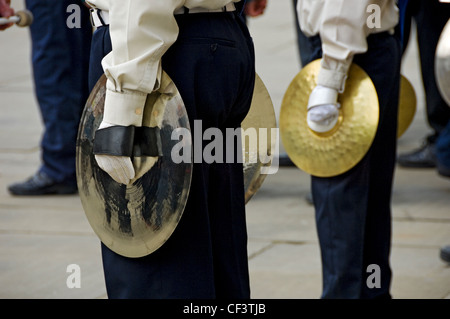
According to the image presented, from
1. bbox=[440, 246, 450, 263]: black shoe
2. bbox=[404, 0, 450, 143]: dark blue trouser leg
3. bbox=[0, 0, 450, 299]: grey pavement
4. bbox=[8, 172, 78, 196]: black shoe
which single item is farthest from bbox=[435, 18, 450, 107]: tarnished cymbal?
bbox=[8, 172, 78, 196]: black shoe

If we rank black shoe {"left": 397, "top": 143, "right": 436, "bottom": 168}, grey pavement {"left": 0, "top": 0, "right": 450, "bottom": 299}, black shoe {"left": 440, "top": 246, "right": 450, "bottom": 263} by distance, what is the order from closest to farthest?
grey pavement {"left": 0, "top": 0, "right": 450, "bottom": 299}
black shoe {"left": 440, "top": 246, "right": 450, "bottom": 263}
black shoe {"left": 397, "top": 143, "right": 436, "bottom": 168}

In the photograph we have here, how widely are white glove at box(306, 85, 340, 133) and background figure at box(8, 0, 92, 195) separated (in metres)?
2.17

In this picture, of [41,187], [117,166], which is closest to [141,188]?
[117,166]

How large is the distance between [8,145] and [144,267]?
4.27 m

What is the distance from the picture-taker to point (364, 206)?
3332mm

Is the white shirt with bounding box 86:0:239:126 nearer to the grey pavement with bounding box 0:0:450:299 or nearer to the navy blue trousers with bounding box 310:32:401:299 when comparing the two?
the navy blue trousers with bounding box 310:32:401:299

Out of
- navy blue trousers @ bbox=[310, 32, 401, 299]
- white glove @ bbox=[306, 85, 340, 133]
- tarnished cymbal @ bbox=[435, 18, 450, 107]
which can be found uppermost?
tarnished cymbal @ bbox=[435, 18, 450, 107]

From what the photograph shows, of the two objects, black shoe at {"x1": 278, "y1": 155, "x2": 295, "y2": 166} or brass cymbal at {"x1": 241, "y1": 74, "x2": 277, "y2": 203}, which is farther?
black shoe at {"x1": 278, "y1": 155, "x2": 295, "y2": 166}

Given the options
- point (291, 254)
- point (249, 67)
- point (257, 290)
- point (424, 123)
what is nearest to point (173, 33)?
point (249, 67)

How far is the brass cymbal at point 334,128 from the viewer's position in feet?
10.6

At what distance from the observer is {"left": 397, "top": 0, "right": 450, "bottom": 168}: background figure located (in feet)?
16.1

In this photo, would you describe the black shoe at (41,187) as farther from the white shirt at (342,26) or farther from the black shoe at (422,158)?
the white shirt at (342,26)

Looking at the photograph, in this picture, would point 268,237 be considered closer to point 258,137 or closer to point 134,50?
point 258,137

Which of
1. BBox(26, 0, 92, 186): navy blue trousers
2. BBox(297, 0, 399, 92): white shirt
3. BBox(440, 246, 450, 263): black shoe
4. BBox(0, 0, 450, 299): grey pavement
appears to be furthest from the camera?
BBox(26, 0, 92, 186): navy blue trousers
